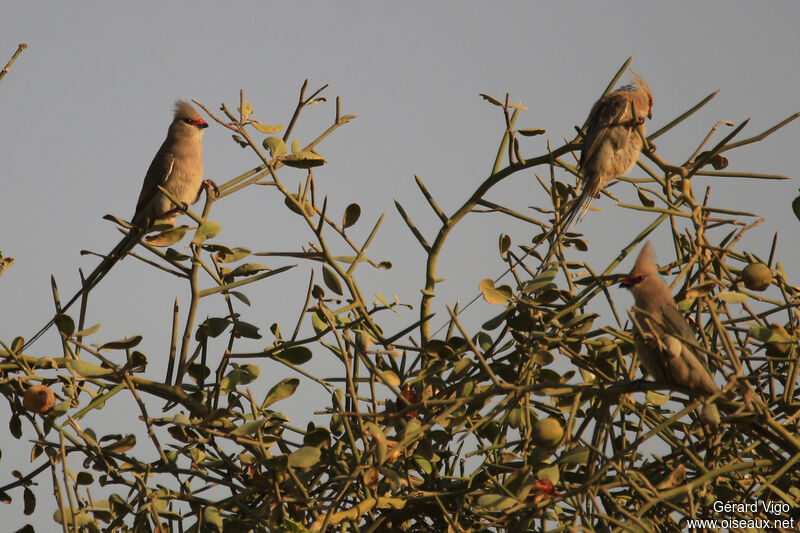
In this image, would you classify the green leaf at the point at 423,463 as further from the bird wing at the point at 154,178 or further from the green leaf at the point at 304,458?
the bird wing at the point at 154,178

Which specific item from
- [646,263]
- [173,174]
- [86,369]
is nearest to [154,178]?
[173,174]

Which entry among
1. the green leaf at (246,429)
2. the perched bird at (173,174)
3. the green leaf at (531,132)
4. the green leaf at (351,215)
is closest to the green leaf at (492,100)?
the green leaf at (531,132)

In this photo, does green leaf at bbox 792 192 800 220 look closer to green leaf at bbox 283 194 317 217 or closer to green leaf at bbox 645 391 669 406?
green leaf at bbox 645 391 669 406

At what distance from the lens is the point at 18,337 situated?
205 centimetres

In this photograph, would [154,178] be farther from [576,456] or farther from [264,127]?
[576,456]

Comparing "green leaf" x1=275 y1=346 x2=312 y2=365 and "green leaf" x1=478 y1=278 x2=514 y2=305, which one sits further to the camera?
"green leaf" x1=275 y1=346 x2=312 y2=365

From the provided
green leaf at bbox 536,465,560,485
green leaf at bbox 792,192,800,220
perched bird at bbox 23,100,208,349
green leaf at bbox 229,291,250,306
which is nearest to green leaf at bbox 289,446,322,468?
green leaf at bbox 536,465,560,485

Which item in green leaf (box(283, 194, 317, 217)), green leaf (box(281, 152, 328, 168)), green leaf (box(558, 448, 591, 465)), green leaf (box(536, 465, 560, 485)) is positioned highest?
green leaf (box(281, 152, 328, 168))

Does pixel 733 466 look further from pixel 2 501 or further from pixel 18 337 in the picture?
pixel 2 501

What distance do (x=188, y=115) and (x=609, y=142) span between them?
2.77m

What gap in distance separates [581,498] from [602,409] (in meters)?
0.21

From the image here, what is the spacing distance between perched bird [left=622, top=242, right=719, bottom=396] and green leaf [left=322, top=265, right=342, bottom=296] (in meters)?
0.73

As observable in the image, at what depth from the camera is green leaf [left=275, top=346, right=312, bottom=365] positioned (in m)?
2.08

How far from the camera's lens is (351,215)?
88.7 inches
